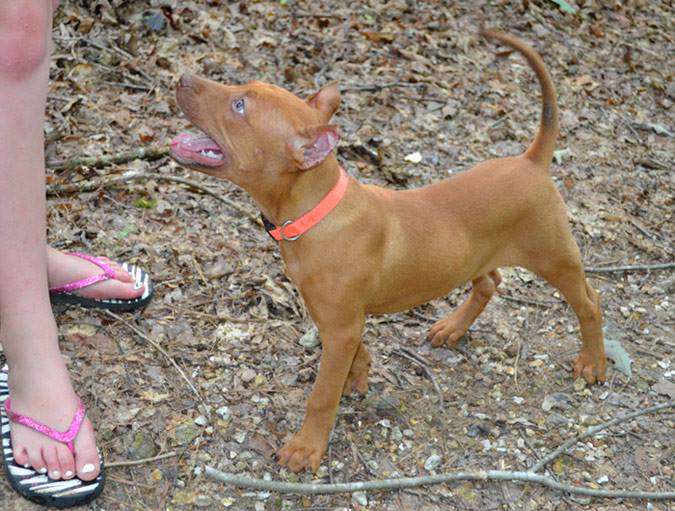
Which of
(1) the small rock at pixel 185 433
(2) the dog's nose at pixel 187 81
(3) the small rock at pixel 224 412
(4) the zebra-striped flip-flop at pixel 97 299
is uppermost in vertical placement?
(2) the dog's nose at pixel 187 81

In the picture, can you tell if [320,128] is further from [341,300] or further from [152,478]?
[152,478]

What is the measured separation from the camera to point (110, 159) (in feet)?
14.8

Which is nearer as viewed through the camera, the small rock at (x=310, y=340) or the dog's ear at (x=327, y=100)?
the dog's ear at (x=327, y=100)

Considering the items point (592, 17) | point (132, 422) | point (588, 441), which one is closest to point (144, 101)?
Answer: point (132, 422)

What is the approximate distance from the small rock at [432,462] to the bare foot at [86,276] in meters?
1.49

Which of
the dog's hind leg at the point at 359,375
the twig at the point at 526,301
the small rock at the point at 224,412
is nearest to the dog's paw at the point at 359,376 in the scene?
the dog's hind leg at the point at 359,375

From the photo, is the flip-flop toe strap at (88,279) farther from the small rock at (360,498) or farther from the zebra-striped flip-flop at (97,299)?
the small rock at (360,498)

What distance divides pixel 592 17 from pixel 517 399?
5129 millimetres

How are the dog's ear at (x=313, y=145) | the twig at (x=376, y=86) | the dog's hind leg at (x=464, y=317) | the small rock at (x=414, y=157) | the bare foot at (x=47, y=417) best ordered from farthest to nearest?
the twig at (x=376, y=86), the small rock at (x=414, y=157), the dog's hind leg at (x=464, y=317), the bare foot at (x=47, y=417), the dog's ear at (x=313, y=145)

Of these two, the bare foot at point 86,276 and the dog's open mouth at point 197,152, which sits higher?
the dog's open mouth at point 197,152

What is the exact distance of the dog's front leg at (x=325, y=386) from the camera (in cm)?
304

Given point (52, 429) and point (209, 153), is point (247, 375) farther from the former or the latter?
point (209, 153)

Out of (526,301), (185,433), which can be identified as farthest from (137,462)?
(526,301)

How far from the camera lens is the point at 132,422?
127 inches
